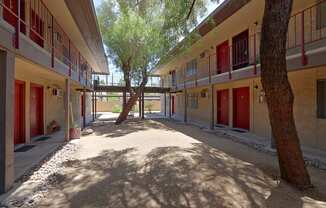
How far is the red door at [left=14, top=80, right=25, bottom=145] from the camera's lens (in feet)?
34.2

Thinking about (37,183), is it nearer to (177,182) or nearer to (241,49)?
(177,182)

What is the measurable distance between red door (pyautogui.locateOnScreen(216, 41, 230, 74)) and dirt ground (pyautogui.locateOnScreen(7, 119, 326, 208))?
8853 mm

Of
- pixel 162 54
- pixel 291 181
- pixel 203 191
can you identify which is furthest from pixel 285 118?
pixel 162 54

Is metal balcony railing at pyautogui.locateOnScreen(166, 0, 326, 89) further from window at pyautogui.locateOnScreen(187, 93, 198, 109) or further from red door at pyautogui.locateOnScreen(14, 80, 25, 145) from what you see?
red door at pyautogui.locateOnScreen(14, 80, 25, 145)

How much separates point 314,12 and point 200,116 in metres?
12.6

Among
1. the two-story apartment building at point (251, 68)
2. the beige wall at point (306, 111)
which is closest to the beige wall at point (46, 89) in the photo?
the two-story apartment building at point (251, 68)

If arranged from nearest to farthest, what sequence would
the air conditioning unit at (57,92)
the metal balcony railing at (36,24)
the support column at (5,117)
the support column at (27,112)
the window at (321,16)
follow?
the support column at (5,117), the metal balcony railing at (36,24), the window at (321,16), the support column at (27,112), the air conditioning unit at (57,92)

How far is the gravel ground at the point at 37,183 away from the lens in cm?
490

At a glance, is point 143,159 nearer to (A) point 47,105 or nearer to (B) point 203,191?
(B) point 203,191

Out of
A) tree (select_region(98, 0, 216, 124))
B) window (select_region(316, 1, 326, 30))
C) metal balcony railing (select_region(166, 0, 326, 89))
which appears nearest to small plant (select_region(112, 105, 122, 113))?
metal balcony railing (select_region(166, 0, 326, 89))

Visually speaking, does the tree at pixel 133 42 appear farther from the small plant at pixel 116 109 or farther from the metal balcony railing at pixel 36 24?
the small plant at pixel 116 109

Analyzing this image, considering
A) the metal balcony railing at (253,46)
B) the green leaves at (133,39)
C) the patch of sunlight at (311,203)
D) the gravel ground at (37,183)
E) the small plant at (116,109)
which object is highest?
the green leaves at (133,39)

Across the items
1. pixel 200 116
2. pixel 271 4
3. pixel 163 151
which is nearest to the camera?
pixel 271 4

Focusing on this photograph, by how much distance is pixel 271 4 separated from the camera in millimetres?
5621
